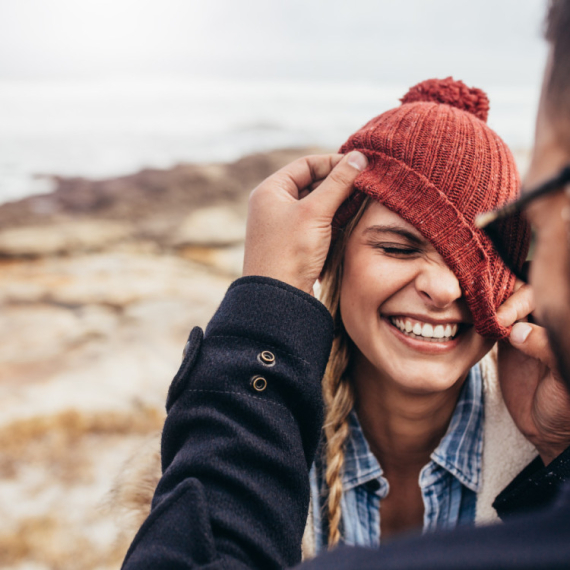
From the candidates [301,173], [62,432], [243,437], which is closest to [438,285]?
[301,173]

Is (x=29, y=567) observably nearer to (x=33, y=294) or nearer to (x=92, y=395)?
(x=92, y=395)

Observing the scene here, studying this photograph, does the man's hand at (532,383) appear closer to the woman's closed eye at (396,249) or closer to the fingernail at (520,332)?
the fingernail at (520,332)

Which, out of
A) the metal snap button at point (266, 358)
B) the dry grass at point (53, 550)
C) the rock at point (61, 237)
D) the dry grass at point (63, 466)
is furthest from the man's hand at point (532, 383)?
the rock at point (61, 237)

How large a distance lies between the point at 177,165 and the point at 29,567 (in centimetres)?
794

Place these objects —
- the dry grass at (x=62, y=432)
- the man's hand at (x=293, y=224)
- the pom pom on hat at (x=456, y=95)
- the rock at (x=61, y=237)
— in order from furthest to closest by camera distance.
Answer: the rock at (x=61, y=237)
the dry grass at (x=62, y=432)
the pom pom on hat at (x=456, y=95)
the man's hand at (x=293, y=224)

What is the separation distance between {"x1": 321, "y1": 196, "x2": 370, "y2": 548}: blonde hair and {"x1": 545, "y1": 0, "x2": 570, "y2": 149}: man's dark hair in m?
1.06

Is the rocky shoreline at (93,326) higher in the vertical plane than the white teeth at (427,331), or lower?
lower

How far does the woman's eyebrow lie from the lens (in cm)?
188

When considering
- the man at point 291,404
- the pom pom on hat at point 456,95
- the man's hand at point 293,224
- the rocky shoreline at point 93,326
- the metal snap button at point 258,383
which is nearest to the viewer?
the man at point 291,404

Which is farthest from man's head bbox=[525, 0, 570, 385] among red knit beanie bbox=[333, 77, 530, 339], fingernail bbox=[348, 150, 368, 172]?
fingernail bbox=[348, 150, 368, 172]

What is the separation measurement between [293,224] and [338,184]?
0.23 metres

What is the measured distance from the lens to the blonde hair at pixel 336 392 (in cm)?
210

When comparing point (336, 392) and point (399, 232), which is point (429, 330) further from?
point (336, 392)

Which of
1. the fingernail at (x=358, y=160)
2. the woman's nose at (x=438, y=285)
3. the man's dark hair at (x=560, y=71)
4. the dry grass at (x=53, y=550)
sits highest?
the man's dark hair at (x=560, y=71)
